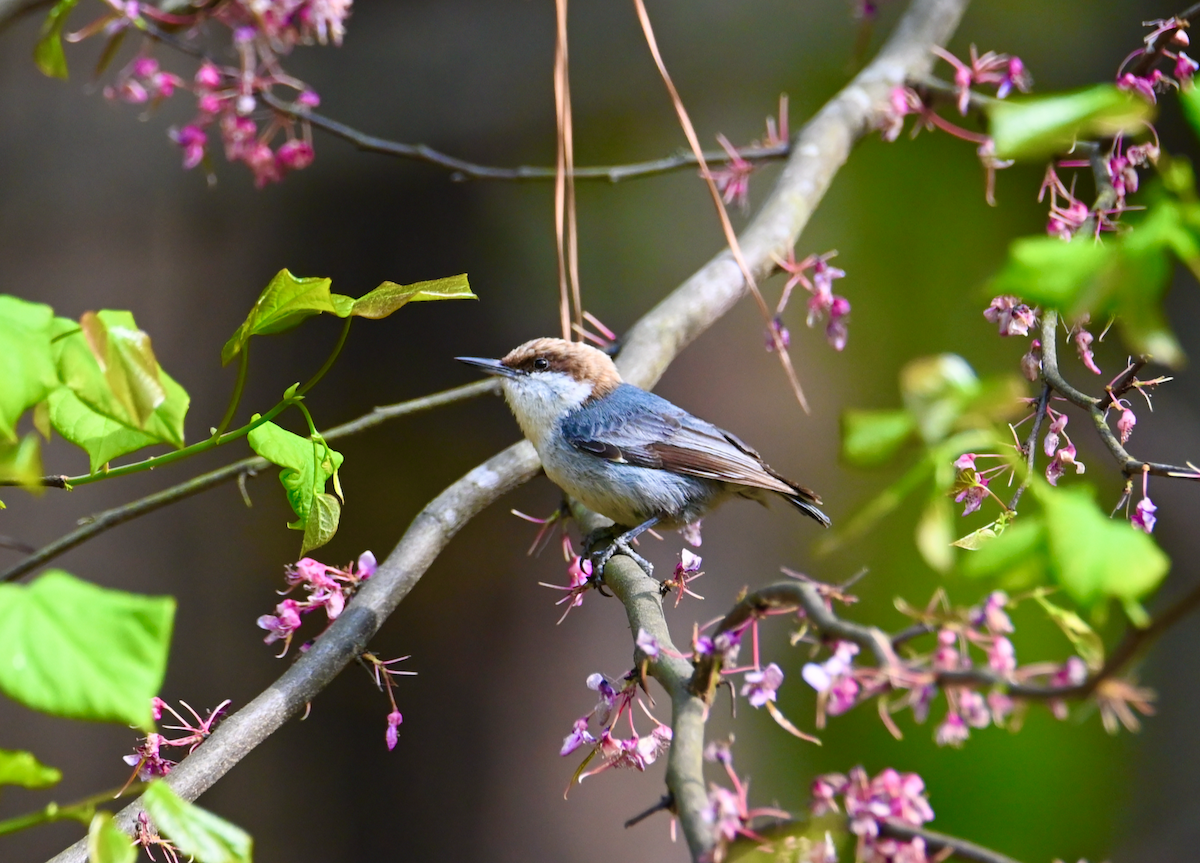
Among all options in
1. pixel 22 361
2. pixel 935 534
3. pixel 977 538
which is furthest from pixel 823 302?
pixel 22 361

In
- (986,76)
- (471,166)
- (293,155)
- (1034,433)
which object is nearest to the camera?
(1034,433)

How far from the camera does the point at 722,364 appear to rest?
3.69m

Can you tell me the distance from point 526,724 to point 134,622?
2.96m

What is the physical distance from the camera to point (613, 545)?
1780 millimetres

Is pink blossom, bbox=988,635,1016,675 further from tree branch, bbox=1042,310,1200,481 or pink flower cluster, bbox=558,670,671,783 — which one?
tree branch, bbox=1042,310,1200,481

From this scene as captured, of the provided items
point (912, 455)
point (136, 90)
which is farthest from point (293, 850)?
point (912, 455)

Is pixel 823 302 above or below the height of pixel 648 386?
above

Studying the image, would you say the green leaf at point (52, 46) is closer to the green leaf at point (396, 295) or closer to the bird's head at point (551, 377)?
the green leaf at point (396, 295)

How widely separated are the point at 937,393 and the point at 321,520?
80cm

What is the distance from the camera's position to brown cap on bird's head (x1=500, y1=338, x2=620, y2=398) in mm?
2182

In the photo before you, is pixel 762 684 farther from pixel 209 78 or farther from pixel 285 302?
pixel 209 78

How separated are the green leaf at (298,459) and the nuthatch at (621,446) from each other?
949 millimetres

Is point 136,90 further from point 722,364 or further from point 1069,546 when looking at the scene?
point 722,364

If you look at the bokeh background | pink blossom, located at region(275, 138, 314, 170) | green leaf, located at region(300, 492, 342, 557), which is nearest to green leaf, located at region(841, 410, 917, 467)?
green leaf, located at region(300, 492, 342, 557)
